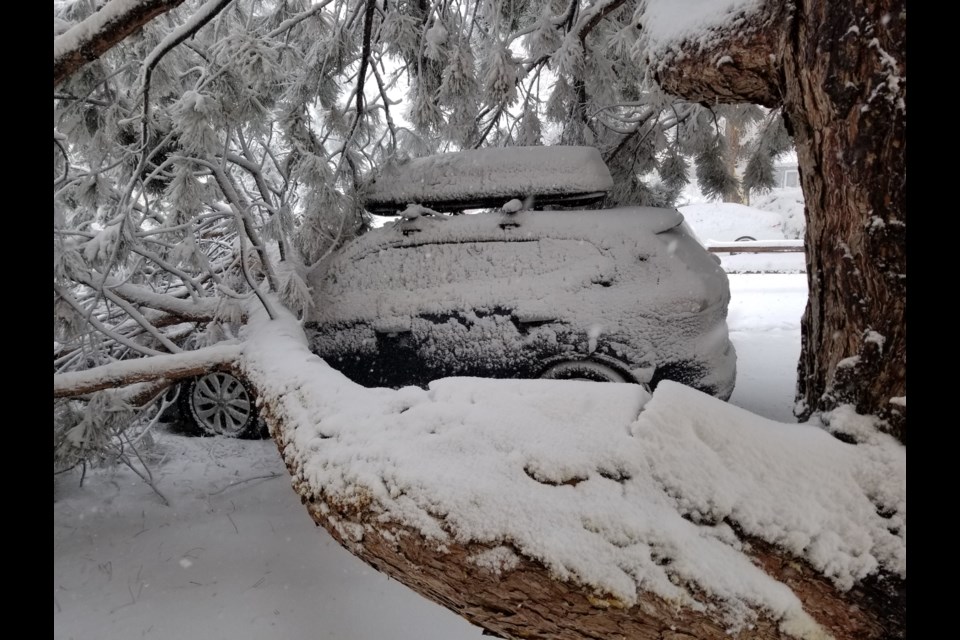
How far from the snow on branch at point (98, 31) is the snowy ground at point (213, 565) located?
2.16m

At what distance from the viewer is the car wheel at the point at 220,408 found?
4.18 metres

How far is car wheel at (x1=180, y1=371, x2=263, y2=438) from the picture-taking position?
418 centimetres

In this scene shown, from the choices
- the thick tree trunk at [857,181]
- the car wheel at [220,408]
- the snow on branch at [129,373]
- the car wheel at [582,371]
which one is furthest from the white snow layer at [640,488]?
the car wheel at [220,408]

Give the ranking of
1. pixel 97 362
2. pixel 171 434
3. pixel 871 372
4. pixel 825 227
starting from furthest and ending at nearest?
pixel 171 434 → pixel 97 362 → pixel 825 227 → pixel 871 372

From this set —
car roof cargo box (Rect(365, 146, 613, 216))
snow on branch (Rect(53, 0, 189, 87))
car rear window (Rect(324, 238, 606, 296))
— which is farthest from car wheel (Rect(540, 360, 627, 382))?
snow on branch (Rect(53, 0, 189, 87))

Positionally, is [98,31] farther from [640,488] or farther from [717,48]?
[640,488]

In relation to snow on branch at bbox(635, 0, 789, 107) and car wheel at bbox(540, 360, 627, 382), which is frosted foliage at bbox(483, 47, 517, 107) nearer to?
car wheel at bbox(540, 360, 627, 382)

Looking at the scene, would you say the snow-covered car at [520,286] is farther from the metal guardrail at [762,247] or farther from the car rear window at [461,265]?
the metal guardrail at [762,247]
